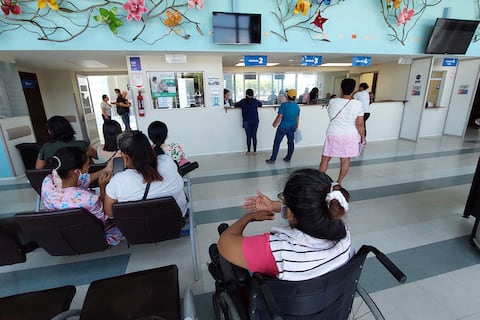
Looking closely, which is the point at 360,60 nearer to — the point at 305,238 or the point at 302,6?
the point at 302,6

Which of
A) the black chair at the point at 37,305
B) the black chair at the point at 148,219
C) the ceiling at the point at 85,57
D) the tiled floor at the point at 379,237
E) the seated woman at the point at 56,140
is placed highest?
the ceiling at the point at 85,57

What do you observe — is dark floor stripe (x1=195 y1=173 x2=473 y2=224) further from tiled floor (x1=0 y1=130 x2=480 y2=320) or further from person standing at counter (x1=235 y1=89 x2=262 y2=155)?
person standing at counter (x1=235 y1=89 x2=262 y2=155)

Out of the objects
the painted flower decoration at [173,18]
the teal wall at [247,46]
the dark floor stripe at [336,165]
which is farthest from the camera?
the dark floor stripe at [336,165]

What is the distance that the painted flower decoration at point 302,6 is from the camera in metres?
3.98

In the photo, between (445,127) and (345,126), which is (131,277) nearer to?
(345,126)

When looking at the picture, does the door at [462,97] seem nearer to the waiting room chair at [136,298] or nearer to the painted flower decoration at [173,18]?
the painted flower decoration at [173,18]

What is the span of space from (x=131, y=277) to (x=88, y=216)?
0.46 m

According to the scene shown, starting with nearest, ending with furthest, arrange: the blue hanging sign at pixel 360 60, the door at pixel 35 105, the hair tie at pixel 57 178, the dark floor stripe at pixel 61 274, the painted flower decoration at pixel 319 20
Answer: the hair tie at pixel 57 178, the dark floor stripe at pixel 61 274, the painted flower decoration at pixel 319 20, the blue hanging sign at pixel 360 60, the door at pixel 35 105

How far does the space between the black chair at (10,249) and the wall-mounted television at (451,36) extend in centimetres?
694

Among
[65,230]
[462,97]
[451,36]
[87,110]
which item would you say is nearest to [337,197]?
[65,230]

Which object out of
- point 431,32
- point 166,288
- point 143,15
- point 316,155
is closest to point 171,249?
point 166,288

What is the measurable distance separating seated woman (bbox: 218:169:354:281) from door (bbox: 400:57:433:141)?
655 centimetres

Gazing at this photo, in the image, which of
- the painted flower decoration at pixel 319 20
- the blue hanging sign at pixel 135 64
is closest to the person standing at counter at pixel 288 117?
the painted flower decoration at pixel 319 20

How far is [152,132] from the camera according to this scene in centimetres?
221
